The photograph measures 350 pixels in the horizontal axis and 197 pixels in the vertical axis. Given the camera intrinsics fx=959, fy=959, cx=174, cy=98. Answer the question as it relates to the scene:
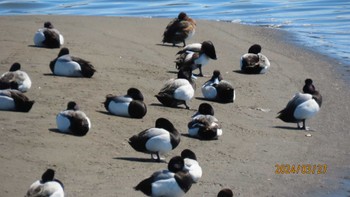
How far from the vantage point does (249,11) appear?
2469 cm

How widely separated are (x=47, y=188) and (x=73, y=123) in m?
2.74

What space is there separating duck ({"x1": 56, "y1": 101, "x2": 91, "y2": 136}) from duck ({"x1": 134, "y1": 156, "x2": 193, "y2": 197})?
6.79 ft

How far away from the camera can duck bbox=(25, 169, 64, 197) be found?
28.0 ft

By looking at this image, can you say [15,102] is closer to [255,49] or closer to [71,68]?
[71,68]

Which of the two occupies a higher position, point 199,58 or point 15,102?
point 15,102

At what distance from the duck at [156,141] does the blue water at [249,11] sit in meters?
9.33

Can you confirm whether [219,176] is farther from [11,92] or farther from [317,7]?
[317,7]

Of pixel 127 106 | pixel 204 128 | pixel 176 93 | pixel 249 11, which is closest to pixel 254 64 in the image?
pixel 176 93

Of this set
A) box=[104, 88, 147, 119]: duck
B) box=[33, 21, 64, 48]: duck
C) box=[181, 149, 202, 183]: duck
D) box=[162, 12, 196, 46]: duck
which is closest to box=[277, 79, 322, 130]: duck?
box=[104, 88, 147, 119]: duck

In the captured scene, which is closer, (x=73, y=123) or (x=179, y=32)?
(x=73, y=123)

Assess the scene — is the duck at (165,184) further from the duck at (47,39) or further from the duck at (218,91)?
the duck at (47,39)

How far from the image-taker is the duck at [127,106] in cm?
1241

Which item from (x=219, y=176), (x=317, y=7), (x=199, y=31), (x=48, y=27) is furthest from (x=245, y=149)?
(x=317, y=7)

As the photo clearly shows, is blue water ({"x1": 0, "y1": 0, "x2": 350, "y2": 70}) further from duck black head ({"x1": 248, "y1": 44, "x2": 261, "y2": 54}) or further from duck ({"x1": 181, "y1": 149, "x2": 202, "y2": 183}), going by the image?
duck ({"x1": 181, "y1": 149, "x2": 202, "y2": 183})
